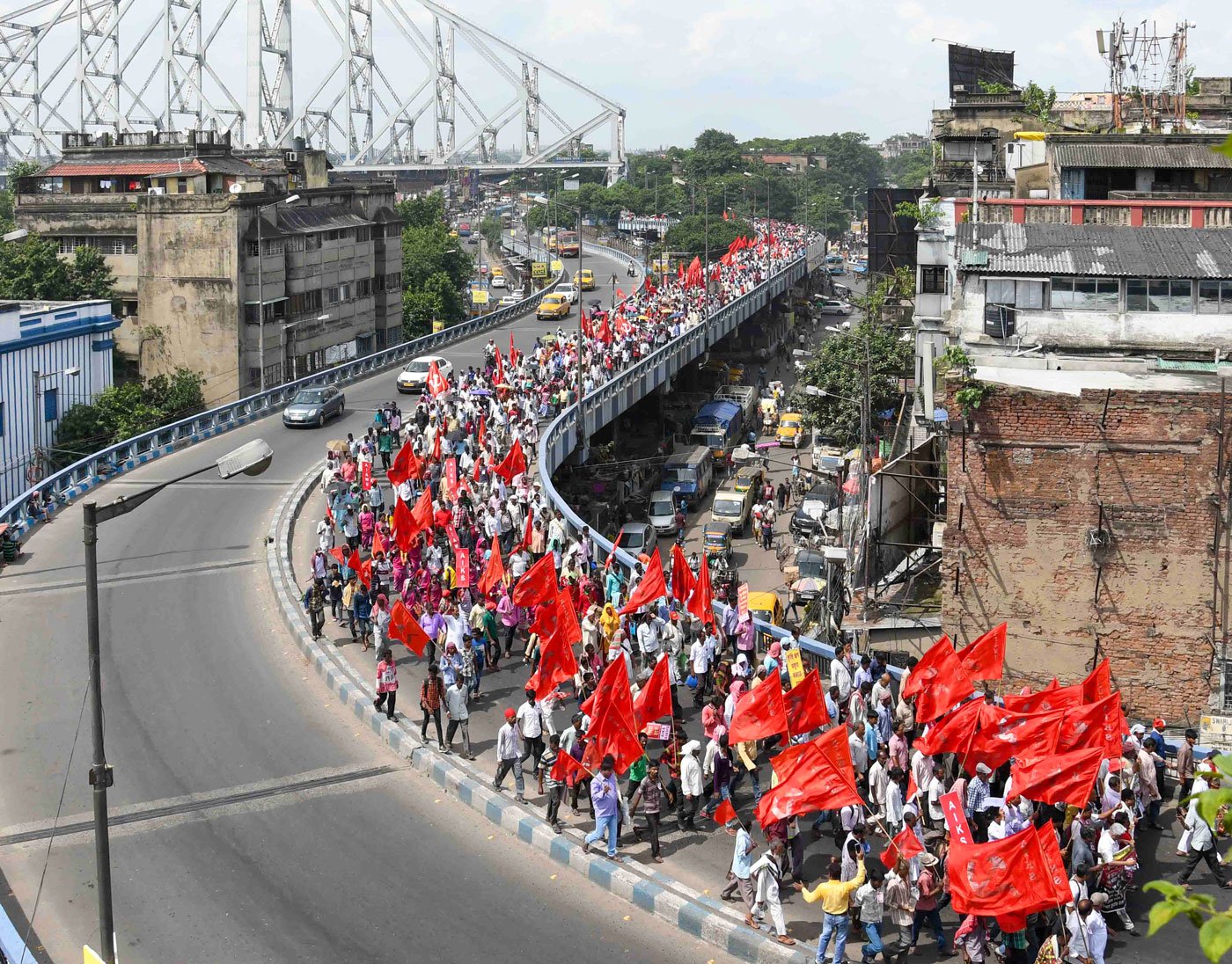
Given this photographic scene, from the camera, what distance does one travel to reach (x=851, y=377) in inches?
2279

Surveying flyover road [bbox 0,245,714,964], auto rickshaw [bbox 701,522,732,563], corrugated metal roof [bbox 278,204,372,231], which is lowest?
auto rickshaw [bbox 701,522,732,563]

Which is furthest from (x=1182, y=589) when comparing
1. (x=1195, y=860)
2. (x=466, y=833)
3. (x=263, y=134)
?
(x=263, y=134)

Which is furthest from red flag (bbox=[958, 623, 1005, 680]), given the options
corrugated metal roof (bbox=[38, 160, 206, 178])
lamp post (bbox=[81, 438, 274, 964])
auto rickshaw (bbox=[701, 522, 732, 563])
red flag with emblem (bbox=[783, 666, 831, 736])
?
corrugated metal roof (bbox=[38, 160, 206, 178])

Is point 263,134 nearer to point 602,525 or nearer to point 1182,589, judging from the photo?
point 602,525

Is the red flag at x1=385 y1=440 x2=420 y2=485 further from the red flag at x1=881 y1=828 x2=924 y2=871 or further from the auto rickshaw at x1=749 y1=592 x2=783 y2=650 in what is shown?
the red flag at x1=881 y1=828 x2=924 y2=871

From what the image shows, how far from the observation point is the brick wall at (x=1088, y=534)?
77.6 feet

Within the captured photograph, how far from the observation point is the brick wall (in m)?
23.6

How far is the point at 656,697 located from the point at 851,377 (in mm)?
40700

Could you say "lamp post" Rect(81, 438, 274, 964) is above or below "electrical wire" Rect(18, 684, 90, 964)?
above

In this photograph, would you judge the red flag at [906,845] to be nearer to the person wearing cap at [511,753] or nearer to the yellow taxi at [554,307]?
the person wearing cap at [511,753]

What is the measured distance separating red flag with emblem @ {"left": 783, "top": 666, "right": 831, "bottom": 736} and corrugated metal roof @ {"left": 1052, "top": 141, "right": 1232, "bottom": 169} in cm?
2882

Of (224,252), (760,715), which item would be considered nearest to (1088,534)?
(760,715)

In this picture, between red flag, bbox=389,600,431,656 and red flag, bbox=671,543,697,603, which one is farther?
red flag, bbox=671,543,697,603

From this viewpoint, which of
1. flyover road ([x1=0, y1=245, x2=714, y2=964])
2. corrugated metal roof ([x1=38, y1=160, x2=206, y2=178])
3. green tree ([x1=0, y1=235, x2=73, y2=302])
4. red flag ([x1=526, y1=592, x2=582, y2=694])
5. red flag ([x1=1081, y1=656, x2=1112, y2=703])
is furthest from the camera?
corrugated metal roof ([x1=38, y1=160, x2=206, y2=178])
